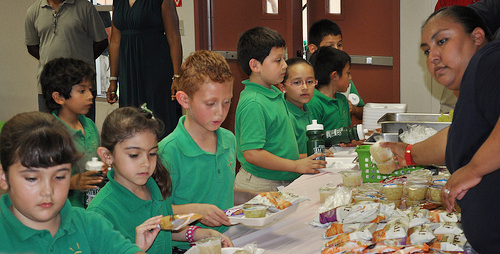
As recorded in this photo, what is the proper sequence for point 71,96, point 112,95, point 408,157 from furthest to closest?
point 112,95 < point 71,96 < point 408,157

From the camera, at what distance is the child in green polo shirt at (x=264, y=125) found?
3.12m

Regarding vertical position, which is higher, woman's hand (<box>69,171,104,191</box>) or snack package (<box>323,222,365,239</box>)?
woman's hand (<box>69,171,104,191</box>)

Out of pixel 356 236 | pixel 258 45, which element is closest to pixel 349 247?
pixel 356 236

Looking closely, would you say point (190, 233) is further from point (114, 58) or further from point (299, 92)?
point (114, 58)

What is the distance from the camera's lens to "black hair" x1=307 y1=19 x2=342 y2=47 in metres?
5.41

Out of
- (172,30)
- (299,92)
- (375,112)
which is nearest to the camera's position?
(299,92)

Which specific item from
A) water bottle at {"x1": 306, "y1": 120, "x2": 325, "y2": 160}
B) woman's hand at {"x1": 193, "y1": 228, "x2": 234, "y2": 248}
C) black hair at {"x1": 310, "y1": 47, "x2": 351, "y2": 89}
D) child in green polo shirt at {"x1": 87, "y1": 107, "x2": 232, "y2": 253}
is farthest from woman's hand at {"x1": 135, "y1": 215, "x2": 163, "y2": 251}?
black hair at {"x1": 310, "y1": 47, "x2": 351, "y2": 89}

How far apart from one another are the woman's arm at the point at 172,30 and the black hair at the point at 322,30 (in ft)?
4.82

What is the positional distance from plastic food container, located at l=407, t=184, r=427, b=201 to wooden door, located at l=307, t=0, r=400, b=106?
4.28 metres

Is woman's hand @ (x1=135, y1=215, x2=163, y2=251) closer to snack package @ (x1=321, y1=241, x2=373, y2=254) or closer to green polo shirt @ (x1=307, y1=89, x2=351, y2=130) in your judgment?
snack package @ (x1=321, y1=241, x2=373, y2=254)

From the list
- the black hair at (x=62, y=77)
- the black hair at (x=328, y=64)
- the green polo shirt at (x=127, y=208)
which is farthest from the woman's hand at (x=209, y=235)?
the black hair at (x=328, y=64)

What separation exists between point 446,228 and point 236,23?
18.1 feet

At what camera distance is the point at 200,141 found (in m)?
2.40

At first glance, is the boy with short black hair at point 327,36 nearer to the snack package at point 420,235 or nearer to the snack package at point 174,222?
the snack package at point 420,235
